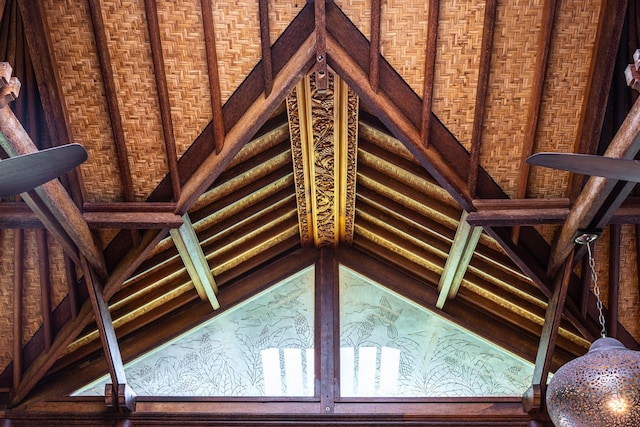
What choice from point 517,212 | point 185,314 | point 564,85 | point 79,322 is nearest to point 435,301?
point 517,212

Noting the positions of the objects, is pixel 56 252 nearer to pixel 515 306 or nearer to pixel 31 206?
pixel 31 206

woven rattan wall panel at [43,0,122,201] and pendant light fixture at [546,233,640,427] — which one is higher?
woven rattan wall panel at [43,0,122,201]

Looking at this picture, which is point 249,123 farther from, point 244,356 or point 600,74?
point 244,356

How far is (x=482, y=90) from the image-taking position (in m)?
4.39

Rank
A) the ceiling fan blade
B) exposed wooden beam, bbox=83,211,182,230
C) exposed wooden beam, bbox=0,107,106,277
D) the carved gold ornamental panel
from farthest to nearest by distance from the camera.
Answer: the carved gold ornamental panel
exposed wooden beam, bbox=83,211,182,230
exposed wooden beam, bbox=0,107,106,277
the ceiling fan blade

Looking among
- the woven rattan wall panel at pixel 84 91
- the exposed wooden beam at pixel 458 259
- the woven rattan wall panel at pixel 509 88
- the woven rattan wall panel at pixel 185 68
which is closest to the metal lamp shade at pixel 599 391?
the woven rattan wall panel at pixel 509 88

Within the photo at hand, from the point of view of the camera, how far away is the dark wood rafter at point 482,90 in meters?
4.16

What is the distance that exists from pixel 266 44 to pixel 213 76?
0.41 metres

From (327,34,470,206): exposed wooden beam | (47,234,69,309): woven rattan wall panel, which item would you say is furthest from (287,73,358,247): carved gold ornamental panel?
(47,234,69,309): woven rattan wall panel

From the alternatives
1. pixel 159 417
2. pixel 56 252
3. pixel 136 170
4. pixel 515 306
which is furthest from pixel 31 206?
pixel 515 306

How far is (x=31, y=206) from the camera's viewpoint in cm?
423

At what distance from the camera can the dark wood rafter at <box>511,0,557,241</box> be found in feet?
13.5

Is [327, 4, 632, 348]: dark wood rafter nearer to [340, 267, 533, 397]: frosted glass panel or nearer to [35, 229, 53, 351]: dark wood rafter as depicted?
[340, 267, 533, 397]: frosted glass panel

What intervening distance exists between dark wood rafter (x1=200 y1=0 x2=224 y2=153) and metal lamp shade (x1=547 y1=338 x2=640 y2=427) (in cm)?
260
